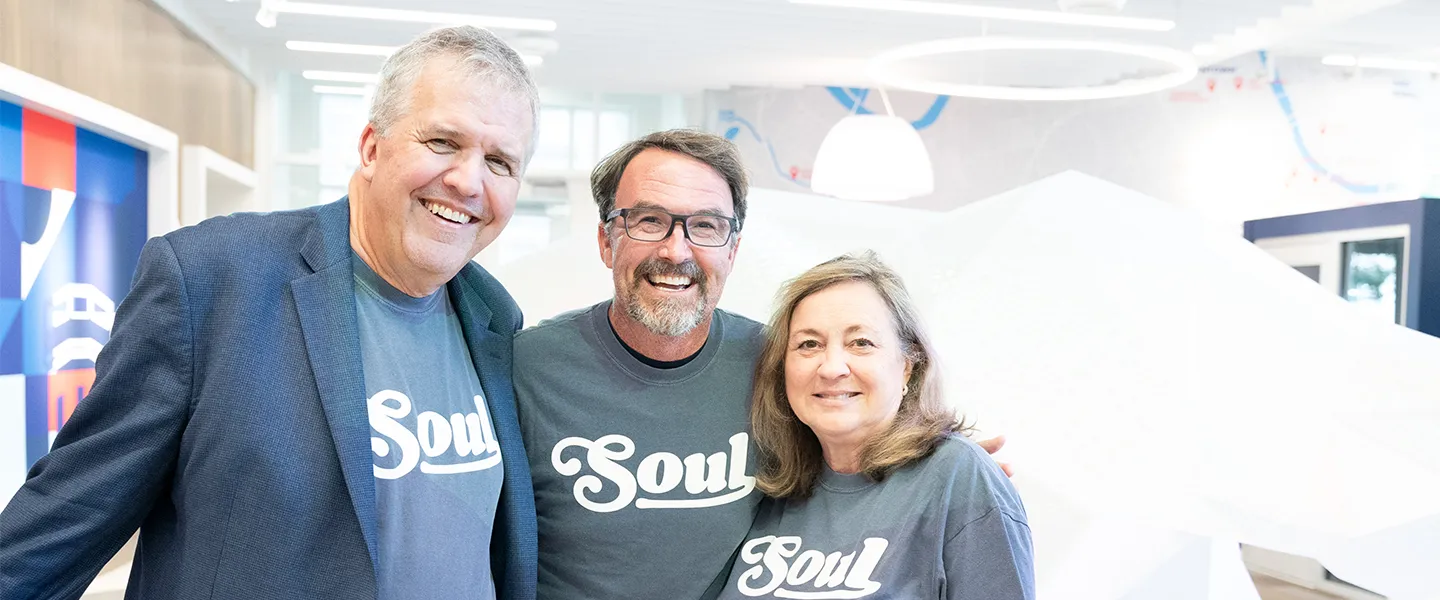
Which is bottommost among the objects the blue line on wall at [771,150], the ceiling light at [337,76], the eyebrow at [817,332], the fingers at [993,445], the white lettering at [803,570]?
the white lettering at [803,570]

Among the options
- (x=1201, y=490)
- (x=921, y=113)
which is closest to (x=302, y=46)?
(x=921, y=113)

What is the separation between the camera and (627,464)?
170cm

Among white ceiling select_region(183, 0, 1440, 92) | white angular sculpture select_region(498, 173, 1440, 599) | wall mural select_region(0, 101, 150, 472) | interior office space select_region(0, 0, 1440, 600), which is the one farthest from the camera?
white ceiling select_region(183, 0, 1440, 92)

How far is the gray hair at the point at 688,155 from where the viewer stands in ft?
5.98

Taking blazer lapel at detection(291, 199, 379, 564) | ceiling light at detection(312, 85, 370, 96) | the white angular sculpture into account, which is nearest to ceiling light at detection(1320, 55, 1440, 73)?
the white angular sculpture

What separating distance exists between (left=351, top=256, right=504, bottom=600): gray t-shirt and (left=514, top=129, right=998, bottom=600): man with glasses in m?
0.18

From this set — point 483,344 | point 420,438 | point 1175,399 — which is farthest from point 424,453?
point 1175,399

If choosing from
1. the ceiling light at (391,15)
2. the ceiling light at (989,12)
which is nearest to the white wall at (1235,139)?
the ceiling light at (989,12)

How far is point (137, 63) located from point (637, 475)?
484 centimetres

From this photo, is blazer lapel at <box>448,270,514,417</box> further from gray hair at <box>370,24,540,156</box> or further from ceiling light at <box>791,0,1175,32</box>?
ceiling light at <box>791,0,1175,32</box>

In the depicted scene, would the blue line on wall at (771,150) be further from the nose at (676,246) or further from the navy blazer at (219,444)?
the navy blazer at (219,444)

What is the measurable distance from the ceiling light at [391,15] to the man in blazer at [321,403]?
526 centimetres

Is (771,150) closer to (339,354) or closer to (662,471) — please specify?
(662,471)

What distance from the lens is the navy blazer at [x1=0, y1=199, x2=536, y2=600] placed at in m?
1.16
